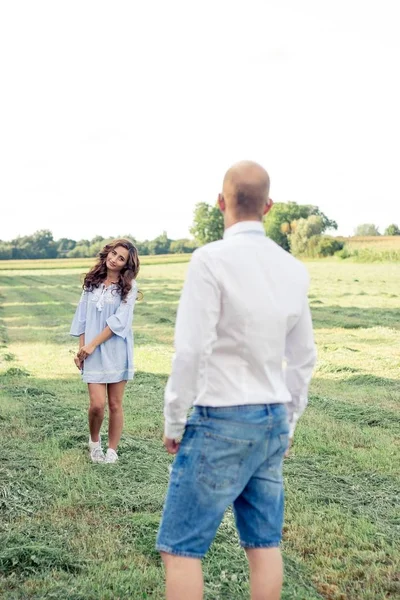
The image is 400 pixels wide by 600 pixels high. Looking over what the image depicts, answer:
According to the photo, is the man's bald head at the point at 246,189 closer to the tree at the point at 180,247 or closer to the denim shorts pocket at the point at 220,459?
the denim shorts pocket at the point at 220,459

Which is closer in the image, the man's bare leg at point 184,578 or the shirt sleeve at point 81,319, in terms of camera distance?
the man's bare leg at point 184,578

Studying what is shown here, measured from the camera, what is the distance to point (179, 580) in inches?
106

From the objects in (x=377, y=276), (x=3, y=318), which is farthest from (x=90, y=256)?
(x=3, y=318)

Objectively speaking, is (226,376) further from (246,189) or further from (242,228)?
(246,189)

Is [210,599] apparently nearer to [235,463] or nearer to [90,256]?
[235,463]

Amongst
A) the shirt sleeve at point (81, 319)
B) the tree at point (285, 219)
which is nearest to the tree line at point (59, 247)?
the tree at point (285, 219)

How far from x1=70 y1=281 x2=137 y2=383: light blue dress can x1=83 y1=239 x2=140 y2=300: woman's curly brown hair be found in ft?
0.13

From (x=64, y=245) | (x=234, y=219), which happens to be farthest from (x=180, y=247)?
(x=234, y=219)

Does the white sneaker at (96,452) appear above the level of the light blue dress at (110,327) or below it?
below

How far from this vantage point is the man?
2629 mm

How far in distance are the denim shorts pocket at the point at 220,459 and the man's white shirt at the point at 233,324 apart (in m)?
0.12

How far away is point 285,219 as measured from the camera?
303 feet

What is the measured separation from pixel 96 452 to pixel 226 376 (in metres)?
3.39

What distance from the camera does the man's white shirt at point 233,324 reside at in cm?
261
